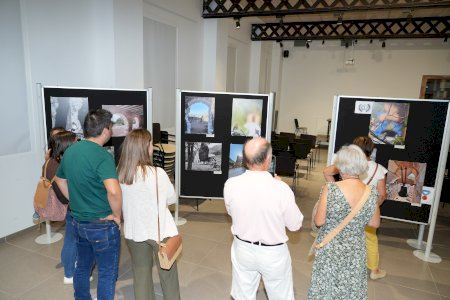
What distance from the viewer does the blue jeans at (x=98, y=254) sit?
2.18 metres

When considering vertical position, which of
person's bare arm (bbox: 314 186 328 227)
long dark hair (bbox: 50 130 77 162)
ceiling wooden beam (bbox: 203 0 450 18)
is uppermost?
ceiling wooden beam (bbox: 203 0 450 18)

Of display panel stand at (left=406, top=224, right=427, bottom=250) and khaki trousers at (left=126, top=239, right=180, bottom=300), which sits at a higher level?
khaki trousers at (left=126, top=239, right=180, bottom=300)

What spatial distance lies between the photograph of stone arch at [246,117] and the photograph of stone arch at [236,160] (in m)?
0.19

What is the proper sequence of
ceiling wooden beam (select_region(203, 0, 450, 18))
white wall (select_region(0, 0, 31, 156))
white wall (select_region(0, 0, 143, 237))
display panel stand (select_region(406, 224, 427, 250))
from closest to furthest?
white wall (select_region(0, 0, 31, 156))
white wall (select_region(0, 0, 143, 237))
display panel stand (select_region(406, 224, 427, 250))
ceiling wooden beam (select_region(203, 0, 450, 18))

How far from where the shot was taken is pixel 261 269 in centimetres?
196

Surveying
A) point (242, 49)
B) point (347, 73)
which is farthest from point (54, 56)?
point (347, 73)

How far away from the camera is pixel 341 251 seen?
2.12 meters

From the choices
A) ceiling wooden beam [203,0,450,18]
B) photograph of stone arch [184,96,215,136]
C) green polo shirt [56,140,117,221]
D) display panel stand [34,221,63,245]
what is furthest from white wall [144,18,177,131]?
green polo shirt [56,140,117,221]

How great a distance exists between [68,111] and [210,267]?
2.46 metres

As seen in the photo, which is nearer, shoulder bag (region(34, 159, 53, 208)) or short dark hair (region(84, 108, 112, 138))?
short dark hair (region(84, 108, 112, 138))

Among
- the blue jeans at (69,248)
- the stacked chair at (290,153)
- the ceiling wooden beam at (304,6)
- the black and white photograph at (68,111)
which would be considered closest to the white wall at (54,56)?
the black and white photograph at (68,111)

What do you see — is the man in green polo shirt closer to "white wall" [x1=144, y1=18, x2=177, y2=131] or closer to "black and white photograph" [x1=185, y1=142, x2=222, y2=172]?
"black and white photograph" [x1=185, y1=142, x2=222, y2=172]

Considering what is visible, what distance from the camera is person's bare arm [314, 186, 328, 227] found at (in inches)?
80.7

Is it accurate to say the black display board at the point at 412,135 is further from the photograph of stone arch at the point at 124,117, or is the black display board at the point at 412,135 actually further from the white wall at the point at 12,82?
the white wall at the point at 12,82
